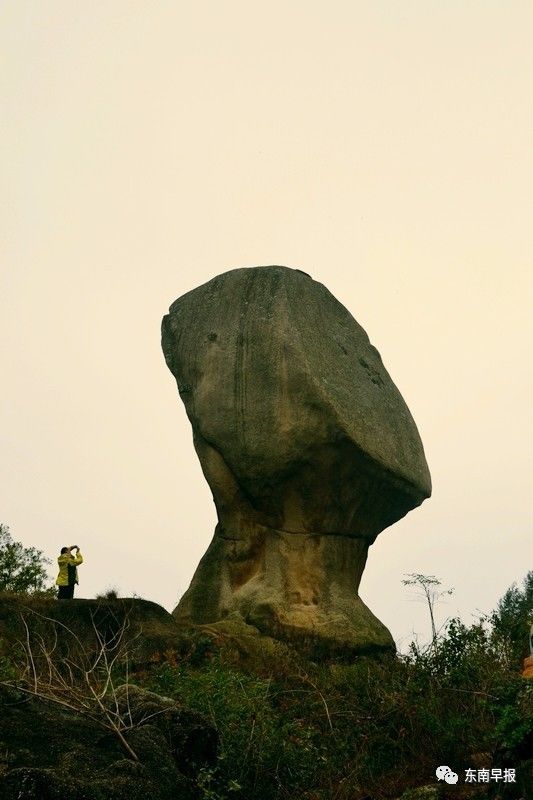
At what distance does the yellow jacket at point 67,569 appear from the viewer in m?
12.4

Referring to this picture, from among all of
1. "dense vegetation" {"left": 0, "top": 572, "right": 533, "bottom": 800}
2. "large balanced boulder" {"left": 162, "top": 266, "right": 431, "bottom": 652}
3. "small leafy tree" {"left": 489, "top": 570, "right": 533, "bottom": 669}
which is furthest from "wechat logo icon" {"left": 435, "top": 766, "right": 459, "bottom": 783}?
"large balanced boulder" {"left": 162, "top": 266, "right": 431, "bottom": 652}

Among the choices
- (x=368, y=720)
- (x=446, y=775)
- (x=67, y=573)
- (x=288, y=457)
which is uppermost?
(x=288, y=457)

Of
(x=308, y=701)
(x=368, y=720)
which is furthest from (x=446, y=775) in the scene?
(x=308, y=701)

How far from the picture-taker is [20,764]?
174 inches

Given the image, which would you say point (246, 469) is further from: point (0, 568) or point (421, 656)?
point (0, 568)

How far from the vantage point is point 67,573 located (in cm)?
1248

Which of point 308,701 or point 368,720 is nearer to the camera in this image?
point 368,720

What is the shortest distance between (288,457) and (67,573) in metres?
3.26

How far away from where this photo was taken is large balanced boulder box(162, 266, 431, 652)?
467 inches

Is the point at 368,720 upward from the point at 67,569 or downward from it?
downward

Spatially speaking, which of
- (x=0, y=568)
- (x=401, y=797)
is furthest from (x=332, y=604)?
(x=0, y=568)

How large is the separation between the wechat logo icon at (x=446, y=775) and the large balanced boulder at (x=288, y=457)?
523 centimetres

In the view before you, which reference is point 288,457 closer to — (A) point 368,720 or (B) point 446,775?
(A) point 368,720

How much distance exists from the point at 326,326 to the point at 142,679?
238 inches
